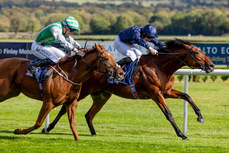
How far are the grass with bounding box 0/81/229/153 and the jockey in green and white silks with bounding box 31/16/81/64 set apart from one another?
130 centimetres

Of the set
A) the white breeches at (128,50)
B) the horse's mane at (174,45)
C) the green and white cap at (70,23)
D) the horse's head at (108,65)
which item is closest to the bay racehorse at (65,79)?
the horse's head at (108,65)

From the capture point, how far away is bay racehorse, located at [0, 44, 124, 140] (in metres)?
6.46

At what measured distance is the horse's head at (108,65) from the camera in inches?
250

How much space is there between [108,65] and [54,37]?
38.2 inches

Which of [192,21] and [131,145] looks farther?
[192,21]

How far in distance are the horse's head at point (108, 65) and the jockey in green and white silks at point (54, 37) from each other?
0.38 m

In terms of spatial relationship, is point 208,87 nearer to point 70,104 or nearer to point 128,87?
point 128,87

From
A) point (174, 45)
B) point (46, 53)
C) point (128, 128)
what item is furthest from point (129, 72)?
point (128, 128)

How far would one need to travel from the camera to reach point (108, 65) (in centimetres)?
639

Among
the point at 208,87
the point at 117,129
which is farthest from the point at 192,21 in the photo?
the point at 117,129

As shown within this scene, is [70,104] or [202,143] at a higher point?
[70,104]

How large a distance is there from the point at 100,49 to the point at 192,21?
77.0 metres

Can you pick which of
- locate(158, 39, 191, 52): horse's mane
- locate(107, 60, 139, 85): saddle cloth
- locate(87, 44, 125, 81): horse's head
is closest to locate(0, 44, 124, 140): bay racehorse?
locate(87, 44, 125, 81): horse's head

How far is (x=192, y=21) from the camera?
8144 cm
